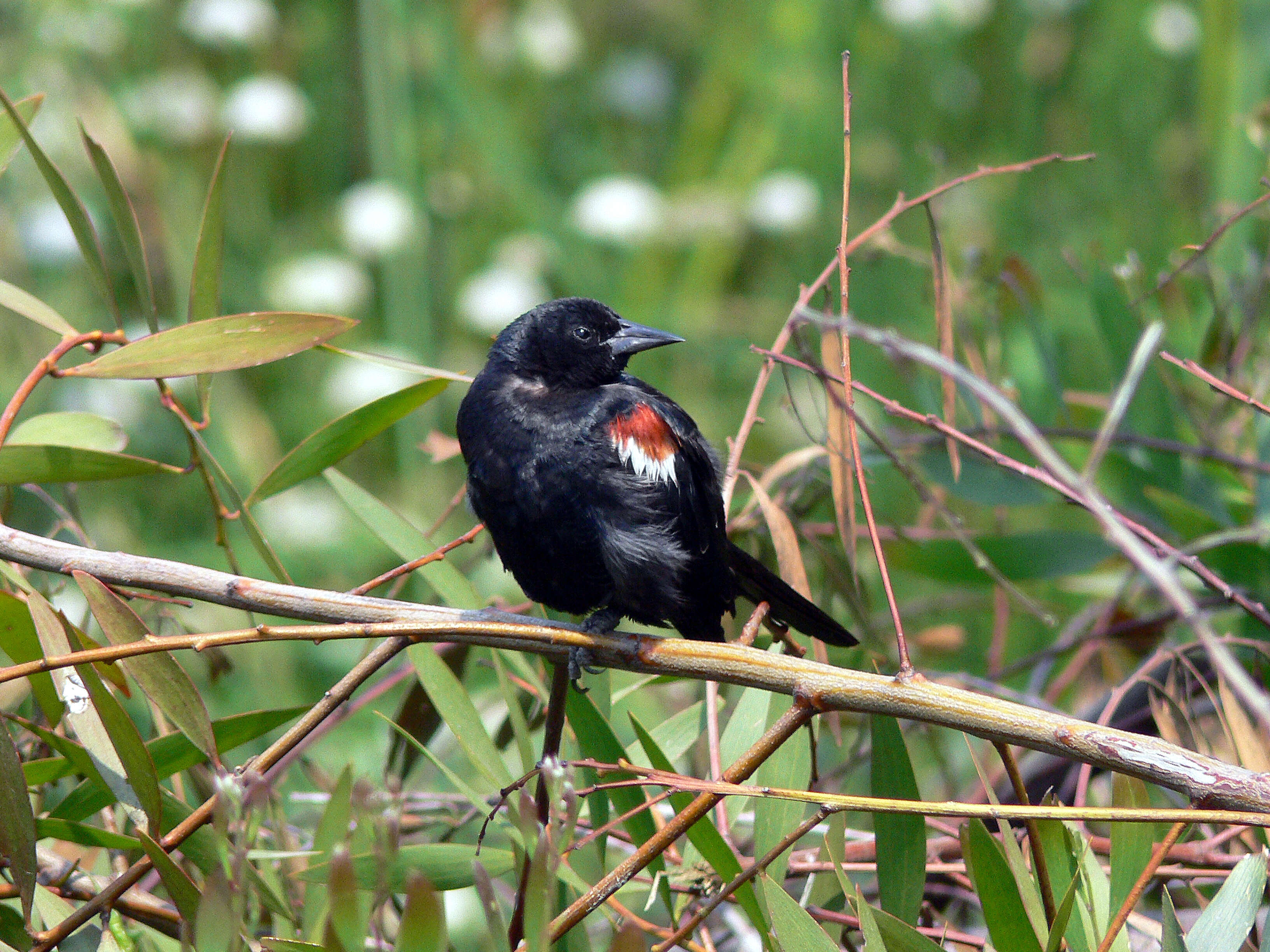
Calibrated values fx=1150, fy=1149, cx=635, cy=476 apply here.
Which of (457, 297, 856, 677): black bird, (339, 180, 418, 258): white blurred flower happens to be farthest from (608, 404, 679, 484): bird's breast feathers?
(339, 180, 418, 258): white blurred flower

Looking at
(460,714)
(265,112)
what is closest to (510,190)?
(265,112)

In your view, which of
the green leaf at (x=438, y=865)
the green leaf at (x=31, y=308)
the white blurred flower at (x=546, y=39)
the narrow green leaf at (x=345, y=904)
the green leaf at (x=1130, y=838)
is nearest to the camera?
the narrow green leaf at (x=345, y=904)

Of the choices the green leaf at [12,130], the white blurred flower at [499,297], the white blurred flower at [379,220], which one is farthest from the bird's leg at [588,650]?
the white blurred flower at [379,220]

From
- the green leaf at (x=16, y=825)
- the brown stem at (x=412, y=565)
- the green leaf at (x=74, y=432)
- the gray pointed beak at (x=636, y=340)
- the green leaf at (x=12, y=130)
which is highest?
the green leaf at (x=12, y=130)

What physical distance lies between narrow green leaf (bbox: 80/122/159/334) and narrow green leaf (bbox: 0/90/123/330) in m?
0.03

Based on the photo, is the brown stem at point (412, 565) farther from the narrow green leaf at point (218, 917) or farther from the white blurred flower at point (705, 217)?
the white blurred flower at point (705, 217)

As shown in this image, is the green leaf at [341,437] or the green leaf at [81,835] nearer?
the green leaf at [81,835]

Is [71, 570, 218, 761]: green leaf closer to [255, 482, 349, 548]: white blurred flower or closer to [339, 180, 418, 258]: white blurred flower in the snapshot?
[255, 482, 349, 548]: white blurred flower

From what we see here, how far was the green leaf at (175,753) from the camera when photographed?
1.06 m

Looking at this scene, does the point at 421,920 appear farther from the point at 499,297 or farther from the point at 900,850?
the point at 499,297

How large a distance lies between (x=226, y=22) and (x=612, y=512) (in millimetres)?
2899

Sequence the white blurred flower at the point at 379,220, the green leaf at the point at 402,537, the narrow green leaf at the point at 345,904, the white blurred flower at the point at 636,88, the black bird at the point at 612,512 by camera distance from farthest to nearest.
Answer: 1. the white blurred flower at the point at 636,88
2. the white blurred flower at the point at 379,220
3. the black bird at the point at 612,512
4. the green leaf at the point at 402,537
5. the narrow green leaf at the point at 345,904

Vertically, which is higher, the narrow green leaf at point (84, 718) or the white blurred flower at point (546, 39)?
the white blurred flower at point (546, 39)

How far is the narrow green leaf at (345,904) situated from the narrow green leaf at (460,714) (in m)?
0.38
